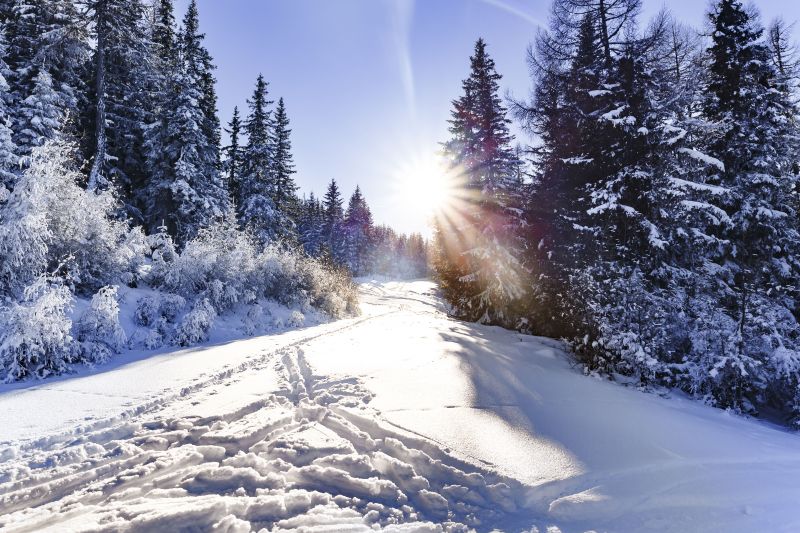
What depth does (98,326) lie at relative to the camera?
718cm

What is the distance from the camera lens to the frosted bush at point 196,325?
8844 millimetres

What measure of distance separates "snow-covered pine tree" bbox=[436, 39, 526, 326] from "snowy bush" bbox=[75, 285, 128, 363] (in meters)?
11.3

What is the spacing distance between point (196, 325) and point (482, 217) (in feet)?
34.8

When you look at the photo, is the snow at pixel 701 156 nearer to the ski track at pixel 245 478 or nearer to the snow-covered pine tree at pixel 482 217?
the snow-covered pine tree at pixel 482 217

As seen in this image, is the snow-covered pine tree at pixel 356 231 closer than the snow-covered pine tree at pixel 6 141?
No

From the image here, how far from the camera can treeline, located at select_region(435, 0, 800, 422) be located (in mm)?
7836

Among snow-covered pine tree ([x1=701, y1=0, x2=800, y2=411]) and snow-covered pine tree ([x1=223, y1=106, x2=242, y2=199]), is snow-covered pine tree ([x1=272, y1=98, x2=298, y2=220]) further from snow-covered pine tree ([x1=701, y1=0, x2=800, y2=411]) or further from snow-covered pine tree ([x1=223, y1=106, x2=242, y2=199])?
snow-covered pine tree ([x1=701, y1=0, x2=800, y2=411])

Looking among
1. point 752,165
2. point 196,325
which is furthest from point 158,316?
point 752,165

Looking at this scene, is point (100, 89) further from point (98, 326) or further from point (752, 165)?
point (752, 165)

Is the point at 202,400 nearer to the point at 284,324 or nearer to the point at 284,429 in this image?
the point at 284,429

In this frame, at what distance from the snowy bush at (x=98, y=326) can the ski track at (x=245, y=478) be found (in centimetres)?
310

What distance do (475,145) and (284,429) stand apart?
573 inches

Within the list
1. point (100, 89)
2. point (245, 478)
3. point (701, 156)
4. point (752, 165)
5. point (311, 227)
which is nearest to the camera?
point (245, 478)

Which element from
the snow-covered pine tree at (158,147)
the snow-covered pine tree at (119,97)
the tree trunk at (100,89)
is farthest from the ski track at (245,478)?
the snow-covered pine tree at (158,147)
